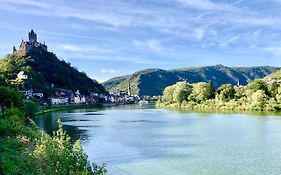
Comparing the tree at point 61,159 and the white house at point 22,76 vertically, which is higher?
the white house at point 22,76

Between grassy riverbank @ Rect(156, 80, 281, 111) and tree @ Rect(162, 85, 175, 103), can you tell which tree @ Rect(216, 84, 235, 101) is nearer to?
grassy riverbank @ Rect(156, 80, 281, 111)

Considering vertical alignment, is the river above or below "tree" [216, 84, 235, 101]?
below

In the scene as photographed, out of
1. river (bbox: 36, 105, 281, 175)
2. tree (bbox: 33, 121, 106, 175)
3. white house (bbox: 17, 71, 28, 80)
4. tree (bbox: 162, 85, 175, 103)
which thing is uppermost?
white house (bbox: 17, 71, 28, 80)

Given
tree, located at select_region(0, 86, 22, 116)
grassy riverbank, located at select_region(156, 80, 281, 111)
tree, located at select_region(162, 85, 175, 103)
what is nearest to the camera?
tree, located at select_region(0, 86, 22, 116)

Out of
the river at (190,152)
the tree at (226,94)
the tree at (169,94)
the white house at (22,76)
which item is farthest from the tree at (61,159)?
the white house at (22,76)

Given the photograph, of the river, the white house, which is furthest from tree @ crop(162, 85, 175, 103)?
the river

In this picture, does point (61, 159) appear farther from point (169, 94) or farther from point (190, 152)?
point (169, 94)

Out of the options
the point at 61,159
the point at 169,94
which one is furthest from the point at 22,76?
the point at 61,159

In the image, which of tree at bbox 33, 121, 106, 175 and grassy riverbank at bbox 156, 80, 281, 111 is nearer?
tree at bbox 33, 121, 106, 175

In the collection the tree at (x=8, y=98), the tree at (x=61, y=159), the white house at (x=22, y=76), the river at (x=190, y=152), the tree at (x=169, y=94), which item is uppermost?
the white house at (x=22, y=76)

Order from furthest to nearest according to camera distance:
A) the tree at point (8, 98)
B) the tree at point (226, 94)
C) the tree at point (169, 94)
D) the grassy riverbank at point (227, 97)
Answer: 1. the tree at point (169, 94)
2. the tree at point (226, 94)
3. the grassy riverbank at point (227, 97)
4. the tree at point (8, 98)

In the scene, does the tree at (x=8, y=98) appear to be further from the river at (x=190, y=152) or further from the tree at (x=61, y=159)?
the tree at (x=61, y=159)

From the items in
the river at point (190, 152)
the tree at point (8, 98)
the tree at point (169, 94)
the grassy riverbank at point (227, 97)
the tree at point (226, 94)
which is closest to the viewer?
the river at point (190, 152)

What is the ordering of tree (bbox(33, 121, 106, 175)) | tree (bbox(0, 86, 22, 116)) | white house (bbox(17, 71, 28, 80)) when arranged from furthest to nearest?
white house (bbox(17, 71, 28, 80)) → tree (bbox(0, 86, 22, 116)) → tree (bbox(33, 121, 106, 175))
